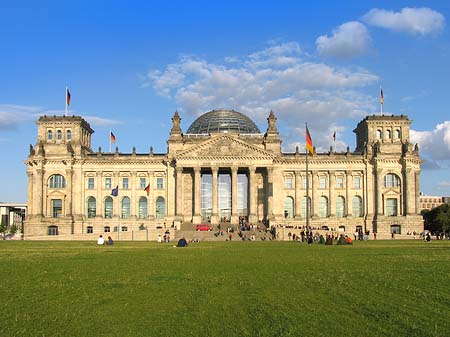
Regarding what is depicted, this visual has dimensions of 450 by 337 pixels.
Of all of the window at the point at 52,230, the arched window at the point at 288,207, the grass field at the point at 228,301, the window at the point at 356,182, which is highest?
the window at the point at 356,182

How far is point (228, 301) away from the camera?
1938 cm

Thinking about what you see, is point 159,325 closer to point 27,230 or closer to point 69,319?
point 69,319

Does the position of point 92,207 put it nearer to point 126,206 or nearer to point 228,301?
point 126,206

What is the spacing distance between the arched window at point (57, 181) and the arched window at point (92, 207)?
592 centimetres

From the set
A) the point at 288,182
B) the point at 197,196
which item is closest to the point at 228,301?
the point at 197,196

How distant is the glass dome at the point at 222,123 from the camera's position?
126 m

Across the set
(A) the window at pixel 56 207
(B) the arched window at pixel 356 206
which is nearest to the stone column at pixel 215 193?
(B) the arched window at pixel 356 206

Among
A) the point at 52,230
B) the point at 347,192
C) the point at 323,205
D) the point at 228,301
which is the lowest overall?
the point at 52,230

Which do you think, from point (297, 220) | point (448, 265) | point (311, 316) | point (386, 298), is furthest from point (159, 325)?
point (297, 220)

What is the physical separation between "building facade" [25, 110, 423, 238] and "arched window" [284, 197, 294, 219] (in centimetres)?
20

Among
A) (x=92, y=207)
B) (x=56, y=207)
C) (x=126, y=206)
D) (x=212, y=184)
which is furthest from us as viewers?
(x=126, y=206)

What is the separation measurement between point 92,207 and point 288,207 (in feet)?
128

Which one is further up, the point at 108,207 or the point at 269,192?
the point at 269,192

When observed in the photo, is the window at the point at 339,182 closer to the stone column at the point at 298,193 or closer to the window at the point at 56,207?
the stone column at the point at 298,193
